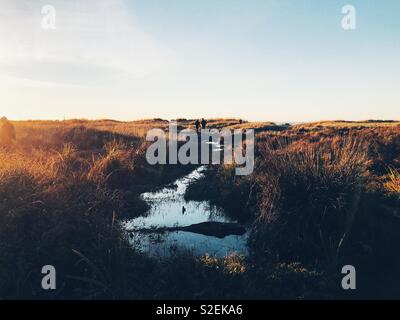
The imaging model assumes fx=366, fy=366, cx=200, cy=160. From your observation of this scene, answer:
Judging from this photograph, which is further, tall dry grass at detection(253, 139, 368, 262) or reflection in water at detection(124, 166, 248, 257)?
reflection in water at detection(124, 166, 248, 257)

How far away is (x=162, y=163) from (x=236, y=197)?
8159 mm

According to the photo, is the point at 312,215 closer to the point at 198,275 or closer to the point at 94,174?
the point at 198,275

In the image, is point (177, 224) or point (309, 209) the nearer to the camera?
point (309, 209)

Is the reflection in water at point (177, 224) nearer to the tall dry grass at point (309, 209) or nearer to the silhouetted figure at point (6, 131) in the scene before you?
the tall dry grass at point (309, 209)

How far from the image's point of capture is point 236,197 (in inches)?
482

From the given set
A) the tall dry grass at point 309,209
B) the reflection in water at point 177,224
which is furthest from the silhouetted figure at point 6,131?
the tall dry grass at point 309,209

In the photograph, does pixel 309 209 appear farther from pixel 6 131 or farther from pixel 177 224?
pixel 6 131

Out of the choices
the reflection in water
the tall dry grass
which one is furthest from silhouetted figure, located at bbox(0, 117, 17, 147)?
the tall dry grass

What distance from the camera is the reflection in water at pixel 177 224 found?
27.6ft

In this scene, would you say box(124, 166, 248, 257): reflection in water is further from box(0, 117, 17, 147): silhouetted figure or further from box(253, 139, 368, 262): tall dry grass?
box(0, 117, 17, 147): silhouetted figure

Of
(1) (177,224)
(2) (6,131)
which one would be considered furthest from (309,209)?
(2) (6,131)

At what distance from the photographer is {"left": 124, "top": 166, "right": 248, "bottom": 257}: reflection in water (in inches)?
331

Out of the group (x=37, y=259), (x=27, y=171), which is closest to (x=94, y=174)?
(x=27, y=171)

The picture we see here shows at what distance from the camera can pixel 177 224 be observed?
10414 mm
